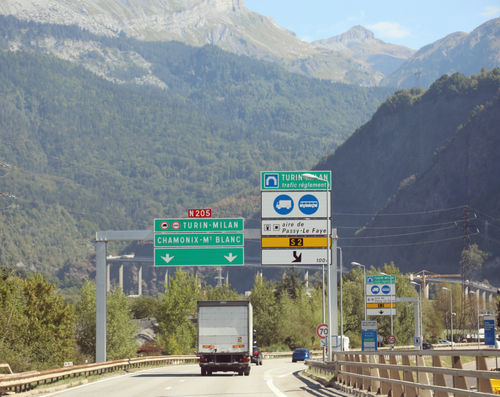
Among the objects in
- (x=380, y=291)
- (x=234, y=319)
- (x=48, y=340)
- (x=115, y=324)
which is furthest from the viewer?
(x=115, y=324)

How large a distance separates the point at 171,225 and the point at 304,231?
7468 millimetres

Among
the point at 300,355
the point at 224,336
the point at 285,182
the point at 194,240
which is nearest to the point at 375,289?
the point at 300,355

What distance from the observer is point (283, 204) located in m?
49.2

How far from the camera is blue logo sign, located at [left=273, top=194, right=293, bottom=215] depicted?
49031 mm

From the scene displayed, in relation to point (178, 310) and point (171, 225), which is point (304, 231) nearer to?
point (171, 225)

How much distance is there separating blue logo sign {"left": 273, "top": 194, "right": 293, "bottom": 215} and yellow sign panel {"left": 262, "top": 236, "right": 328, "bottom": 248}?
1507 millimetres

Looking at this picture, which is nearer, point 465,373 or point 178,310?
point 465,373

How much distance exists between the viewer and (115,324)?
11294cm

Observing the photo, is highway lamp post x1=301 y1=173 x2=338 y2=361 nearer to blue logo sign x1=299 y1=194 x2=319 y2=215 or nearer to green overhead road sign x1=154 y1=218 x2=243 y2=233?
blue logo sign x1=299 y1=194 x2=319 y2=215

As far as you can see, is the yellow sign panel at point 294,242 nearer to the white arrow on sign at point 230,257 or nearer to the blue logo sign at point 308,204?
the blue logo sign at point 308,204

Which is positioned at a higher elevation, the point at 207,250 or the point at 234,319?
the point at 207,250

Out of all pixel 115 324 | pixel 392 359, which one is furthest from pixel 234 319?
pixel 115 324

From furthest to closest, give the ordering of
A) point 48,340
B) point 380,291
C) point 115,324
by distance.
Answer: point 115,324, point 48,340, point 380,291

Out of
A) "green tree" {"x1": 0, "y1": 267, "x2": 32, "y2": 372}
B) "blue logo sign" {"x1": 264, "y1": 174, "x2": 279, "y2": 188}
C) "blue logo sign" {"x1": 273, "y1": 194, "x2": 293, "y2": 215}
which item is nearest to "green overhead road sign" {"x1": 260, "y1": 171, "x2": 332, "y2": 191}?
"blue logo sign" {"x1": 264, "y1": 174, "x2": 279, "y2": 188}
